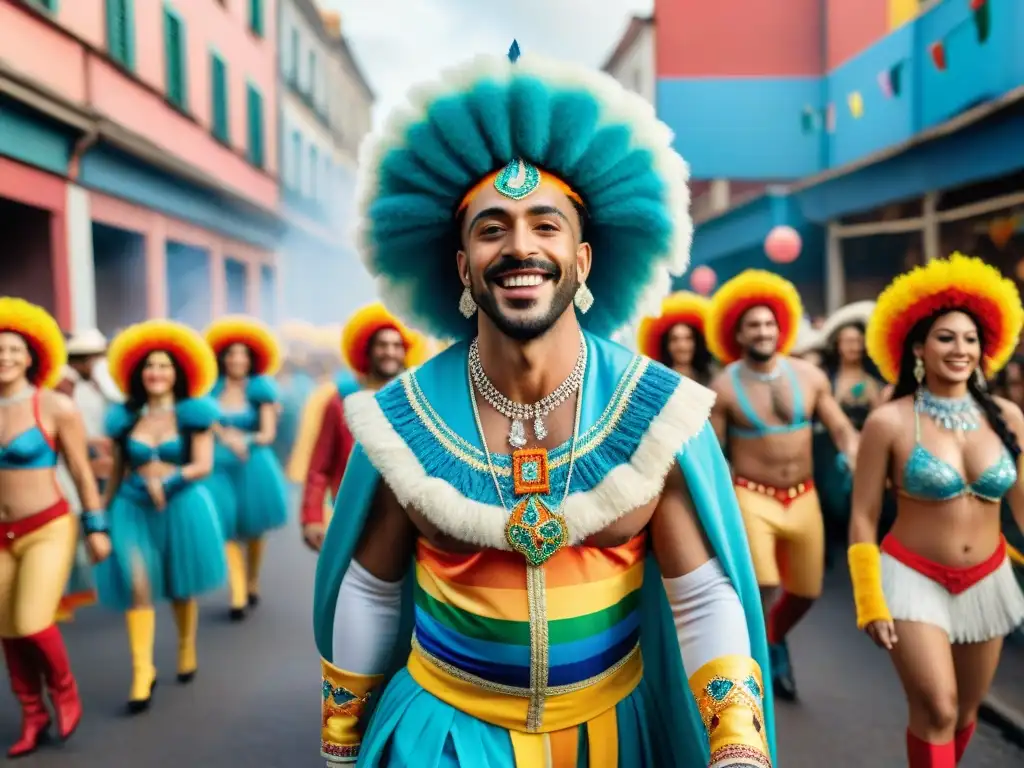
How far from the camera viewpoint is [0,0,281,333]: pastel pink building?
787cm

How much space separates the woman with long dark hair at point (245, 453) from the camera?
6465mm

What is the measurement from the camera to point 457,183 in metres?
2.09

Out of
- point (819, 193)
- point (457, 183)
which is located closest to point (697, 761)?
point (457, 183)

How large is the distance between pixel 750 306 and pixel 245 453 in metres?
3.96

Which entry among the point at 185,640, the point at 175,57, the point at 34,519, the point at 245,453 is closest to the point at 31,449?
the point at 34,519

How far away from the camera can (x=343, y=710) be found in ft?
6.91

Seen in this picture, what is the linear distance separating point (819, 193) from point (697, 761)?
12904 millimetres

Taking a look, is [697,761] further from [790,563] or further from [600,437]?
[790,563]

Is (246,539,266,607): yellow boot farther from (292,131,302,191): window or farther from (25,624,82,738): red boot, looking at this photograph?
(292,131,302,191): window

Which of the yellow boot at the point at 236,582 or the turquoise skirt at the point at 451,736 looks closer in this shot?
the turquoise skirt at the point at 451,736

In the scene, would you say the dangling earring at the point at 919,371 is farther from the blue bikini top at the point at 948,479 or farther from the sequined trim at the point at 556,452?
the sequined trim at the point at 556,452

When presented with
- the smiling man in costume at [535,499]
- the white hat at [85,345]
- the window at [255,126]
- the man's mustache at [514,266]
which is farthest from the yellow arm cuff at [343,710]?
the window at [255,126]

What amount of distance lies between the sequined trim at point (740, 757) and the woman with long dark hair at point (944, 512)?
163cm

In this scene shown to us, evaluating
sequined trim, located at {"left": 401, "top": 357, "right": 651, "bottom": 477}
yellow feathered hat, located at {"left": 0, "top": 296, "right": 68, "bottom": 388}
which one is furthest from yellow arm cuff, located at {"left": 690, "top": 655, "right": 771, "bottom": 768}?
yellow feathered hat, located at {"left": 0, "top": 296, "right": 68, "bottom": 388}
